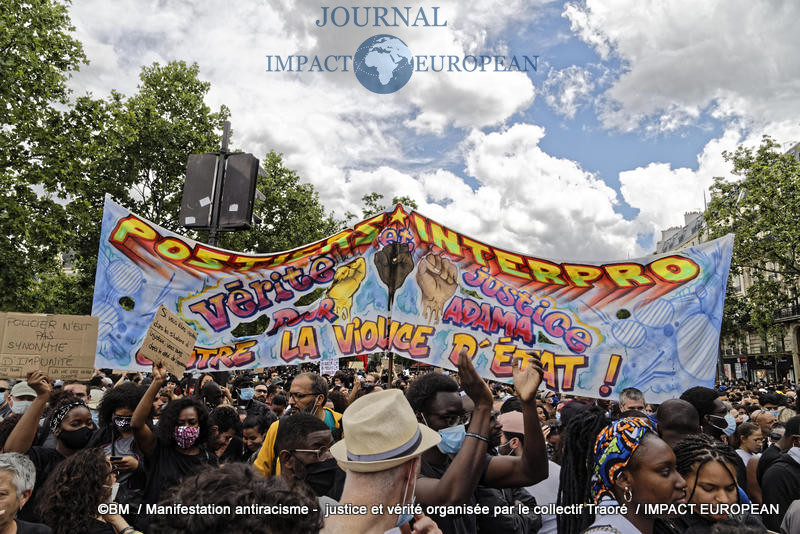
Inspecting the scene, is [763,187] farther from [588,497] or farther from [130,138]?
[588,497]

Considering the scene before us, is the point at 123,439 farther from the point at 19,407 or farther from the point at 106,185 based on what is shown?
the point at 106,185

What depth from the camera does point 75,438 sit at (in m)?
3.93

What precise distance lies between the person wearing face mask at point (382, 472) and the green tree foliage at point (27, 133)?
13.3m

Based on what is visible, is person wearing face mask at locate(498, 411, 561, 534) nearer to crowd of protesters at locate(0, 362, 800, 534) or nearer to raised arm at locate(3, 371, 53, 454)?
crowd of protesters at locate(0, 362, 800, 534)

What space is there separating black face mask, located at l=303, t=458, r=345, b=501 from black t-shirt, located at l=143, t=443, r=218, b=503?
1.01m

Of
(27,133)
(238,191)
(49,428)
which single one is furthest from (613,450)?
Answer: (27,133)

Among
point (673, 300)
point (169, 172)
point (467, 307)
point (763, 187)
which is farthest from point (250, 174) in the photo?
point (763, 187)

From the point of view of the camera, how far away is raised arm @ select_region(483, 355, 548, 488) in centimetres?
249

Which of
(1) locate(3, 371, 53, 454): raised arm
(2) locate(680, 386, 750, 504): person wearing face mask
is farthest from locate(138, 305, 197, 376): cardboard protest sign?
(2) locate(680, 386, 750, 504): person wearing face mask

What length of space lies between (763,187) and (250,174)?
26.0 meters

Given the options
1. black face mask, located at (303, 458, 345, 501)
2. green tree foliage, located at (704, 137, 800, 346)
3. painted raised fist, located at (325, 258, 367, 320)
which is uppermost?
green tree foliage, located at (704, 137, 800, 346)

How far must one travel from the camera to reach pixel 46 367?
399 cm

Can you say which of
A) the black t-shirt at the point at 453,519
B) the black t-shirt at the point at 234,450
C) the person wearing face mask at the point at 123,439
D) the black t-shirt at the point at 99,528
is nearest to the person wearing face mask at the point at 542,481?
the black t-shirt at the point at 453,519

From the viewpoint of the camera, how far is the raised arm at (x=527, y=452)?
2.49 meters
